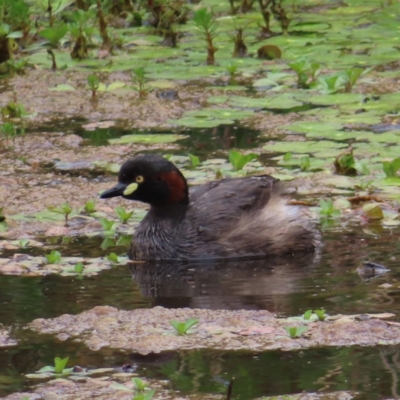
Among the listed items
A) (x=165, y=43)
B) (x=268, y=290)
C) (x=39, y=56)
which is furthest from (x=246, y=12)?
(x=268, y=290)

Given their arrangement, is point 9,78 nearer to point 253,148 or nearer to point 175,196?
point 253,148

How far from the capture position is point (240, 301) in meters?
6.57

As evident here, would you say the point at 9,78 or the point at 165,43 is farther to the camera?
the point at 165,43

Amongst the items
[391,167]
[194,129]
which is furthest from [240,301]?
[194,129]

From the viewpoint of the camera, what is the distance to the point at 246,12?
15.3m

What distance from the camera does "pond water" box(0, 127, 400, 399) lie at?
16.9ft

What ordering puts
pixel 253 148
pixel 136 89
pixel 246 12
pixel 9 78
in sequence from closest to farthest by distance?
pixel 253 148
pixel 136 89
pixel 9 78
pixel 246 12

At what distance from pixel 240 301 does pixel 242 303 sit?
0.05m

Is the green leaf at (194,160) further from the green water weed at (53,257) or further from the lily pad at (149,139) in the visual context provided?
the green water weed at (53,257)

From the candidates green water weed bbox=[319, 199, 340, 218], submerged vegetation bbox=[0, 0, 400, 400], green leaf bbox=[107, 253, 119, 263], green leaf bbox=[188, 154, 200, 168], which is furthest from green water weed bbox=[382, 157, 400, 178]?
green leaf bbox=[107, 253, 119, 263]

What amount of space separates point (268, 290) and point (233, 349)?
3.85ft

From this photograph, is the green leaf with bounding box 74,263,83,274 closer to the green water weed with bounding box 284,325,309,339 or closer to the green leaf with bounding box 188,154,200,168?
the green water weed with bounding box 284,325,309,339

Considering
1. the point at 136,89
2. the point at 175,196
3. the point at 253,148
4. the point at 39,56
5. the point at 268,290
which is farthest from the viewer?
the point at 39,56

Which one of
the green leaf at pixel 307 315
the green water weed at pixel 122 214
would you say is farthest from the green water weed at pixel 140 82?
the green leaf at pixel 307 315
